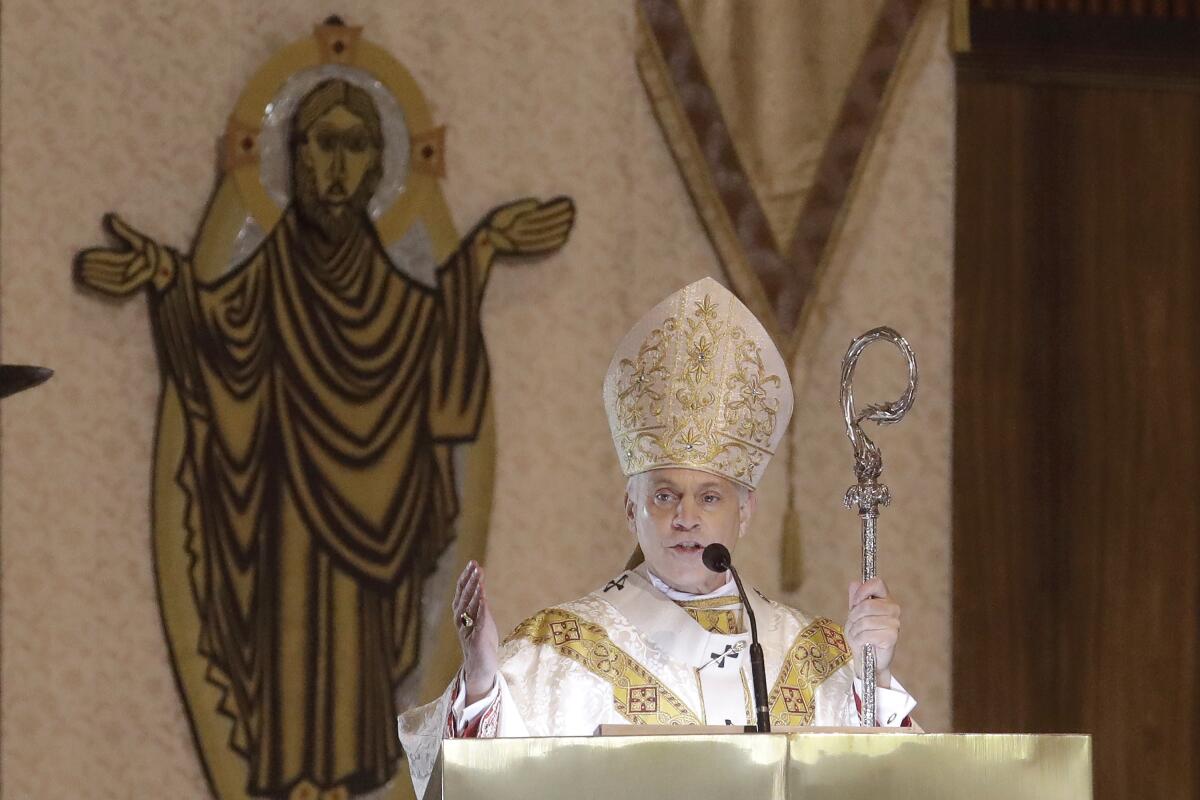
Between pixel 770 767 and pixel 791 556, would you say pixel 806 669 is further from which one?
pixel 791 556

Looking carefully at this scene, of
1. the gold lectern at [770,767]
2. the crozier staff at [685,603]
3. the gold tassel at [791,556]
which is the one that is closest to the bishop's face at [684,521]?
the crozier staff at [685,603]

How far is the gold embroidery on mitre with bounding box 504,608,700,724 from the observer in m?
3.87

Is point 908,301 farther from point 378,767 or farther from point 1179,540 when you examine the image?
point 378,767

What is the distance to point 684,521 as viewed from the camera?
3.90 meters

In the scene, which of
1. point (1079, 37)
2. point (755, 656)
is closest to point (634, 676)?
point (755, 656)

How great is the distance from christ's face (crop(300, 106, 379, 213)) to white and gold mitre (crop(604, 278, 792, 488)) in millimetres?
1785

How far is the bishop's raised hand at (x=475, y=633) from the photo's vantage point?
317 cm

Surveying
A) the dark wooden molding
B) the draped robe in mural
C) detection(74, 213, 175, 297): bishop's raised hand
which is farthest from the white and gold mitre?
the dark wooden molding

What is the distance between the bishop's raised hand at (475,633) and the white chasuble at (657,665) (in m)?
0.28

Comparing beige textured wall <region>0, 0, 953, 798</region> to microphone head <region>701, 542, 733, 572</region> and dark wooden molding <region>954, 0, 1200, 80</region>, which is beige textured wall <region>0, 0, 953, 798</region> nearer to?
dark wooden molding <region>954, 0, 1200, 80</region>

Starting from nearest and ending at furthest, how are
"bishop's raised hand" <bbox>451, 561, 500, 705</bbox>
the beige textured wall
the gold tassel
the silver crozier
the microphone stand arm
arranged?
the microphone stand arm, "bishop's raised hand" <bbox>451, 561, 500, 705</bbox>, the silver crozier, the beige textured wall, the gold tassel

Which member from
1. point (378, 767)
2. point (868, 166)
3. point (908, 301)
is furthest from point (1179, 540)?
point (378, 767)

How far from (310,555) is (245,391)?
1.71ft

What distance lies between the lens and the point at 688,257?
20.0 ft
